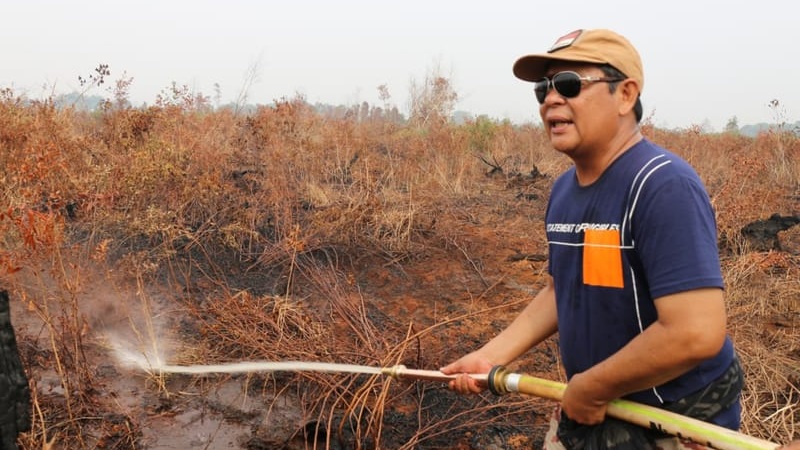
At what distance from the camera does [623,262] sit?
1395 mm

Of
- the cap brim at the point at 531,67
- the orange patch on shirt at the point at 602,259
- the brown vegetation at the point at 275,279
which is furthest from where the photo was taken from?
the brown vegetation at the point at 275,279

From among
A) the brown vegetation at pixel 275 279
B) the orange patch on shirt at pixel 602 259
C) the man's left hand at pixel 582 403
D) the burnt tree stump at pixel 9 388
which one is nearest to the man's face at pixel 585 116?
the orange patch on shirt at pixel 602 259

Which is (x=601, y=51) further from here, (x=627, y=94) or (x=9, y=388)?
(x=9, y=388)

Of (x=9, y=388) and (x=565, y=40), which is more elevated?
(x=565, y=40)

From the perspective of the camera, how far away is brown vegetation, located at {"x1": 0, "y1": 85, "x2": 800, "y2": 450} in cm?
331

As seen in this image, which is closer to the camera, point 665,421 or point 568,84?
point 665,421

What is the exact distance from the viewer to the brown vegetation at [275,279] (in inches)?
130

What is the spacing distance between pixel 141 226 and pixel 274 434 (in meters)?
3.10

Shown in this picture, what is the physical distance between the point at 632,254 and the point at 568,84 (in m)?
0.47

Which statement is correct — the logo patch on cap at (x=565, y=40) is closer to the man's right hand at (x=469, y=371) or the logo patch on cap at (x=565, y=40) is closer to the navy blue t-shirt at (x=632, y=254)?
the navy blue t-shirt at (x=632, y=254)

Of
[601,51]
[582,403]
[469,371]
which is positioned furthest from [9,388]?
[601,51]

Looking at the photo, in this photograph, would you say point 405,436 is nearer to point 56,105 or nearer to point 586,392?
point 586,392

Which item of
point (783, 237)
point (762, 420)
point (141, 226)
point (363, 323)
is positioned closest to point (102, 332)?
point (141, 226)

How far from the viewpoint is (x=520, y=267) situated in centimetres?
597
